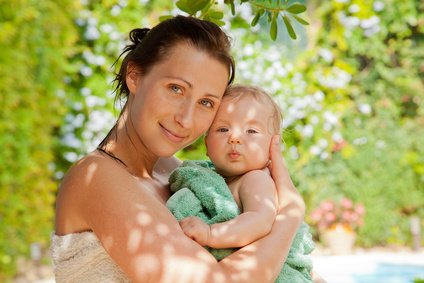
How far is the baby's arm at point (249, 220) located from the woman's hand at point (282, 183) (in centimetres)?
3

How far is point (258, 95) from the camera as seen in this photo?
2100mm

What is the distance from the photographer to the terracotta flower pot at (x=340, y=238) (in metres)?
8.73

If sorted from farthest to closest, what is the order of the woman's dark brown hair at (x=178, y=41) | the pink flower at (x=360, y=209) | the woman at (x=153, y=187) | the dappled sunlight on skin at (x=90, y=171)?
the pink flower at (x=360, y=209)
the woman's dark brown hair at (x=178, y=41)
the dappled sunlight on skin at (x=90, y=171)
the woman at (x=153, y=187)

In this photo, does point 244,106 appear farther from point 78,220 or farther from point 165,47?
point 78,220

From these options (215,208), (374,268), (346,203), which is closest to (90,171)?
(215,208)

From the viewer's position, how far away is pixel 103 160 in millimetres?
1809

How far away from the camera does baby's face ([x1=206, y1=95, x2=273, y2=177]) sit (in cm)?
201

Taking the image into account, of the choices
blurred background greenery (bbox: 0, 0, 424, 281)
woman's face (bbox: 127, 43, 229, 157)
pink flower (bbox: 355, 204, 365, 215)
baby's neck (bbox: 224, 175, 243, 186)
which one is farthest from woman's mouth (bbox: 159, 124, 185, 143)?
pink flower (bbox: 355, 204, 365, 215)

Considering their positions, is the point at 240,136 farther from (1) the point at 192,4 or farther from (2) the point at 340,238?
(2) the point at 340,238

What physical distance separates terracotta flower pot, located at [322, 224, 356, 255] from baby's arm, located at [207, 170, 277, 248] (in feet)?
22.9

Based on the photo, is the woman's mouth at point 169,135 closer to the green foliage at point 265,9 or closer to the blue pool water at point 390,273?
the green foliage at point 265,9

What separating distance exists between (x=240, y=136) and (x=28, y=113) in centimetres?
420

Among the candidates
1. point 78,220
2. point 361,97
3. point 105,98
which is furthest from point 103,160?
point 361,97

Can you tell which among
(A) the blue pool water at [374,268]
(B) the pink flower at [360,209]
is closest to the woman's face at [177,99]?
(A) the blue pool water at [374,268]
